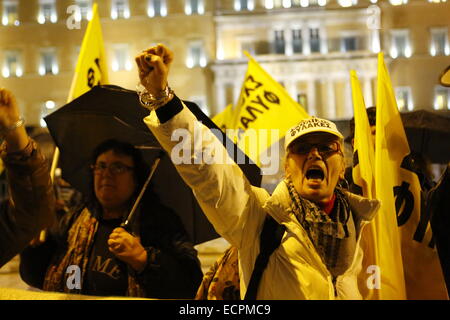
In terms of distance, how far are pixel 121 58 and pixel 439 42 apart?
15.5 m

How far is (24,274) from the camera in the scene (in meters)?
2.50

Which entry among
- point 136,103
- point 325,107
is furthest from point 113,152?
point 325,107

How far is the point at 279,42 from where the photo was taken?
28125mm

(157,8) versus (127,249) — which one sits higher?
(157,8)

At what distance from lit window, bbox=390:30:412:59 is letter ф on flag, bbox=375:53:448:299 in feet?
85.9

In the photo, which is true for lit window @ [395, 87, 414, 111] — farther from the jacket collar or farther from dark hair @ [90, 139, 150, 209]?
the jacket collar

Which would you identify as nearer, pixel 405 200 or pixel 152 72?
pixel 152 72

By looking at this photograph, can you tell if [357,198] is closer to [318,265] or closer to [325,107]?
[318,265]

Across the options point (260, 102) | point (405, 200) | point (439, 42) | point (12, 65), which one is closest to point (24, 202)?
point (405, 200)

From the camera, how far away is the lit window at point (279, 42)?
28016mm

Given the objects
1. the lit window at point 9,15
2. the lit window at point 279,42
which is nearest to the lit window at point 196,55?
the lit window at point 279,42

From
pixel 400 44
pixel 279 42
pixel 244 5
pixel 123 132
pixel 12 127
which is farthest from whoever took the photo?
pixel 244 5

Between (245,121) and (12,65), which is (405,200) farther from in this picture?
(12,65)

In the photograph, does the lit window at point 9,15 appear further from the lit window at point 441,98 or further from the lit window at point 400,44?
the lit window at point 441,98
